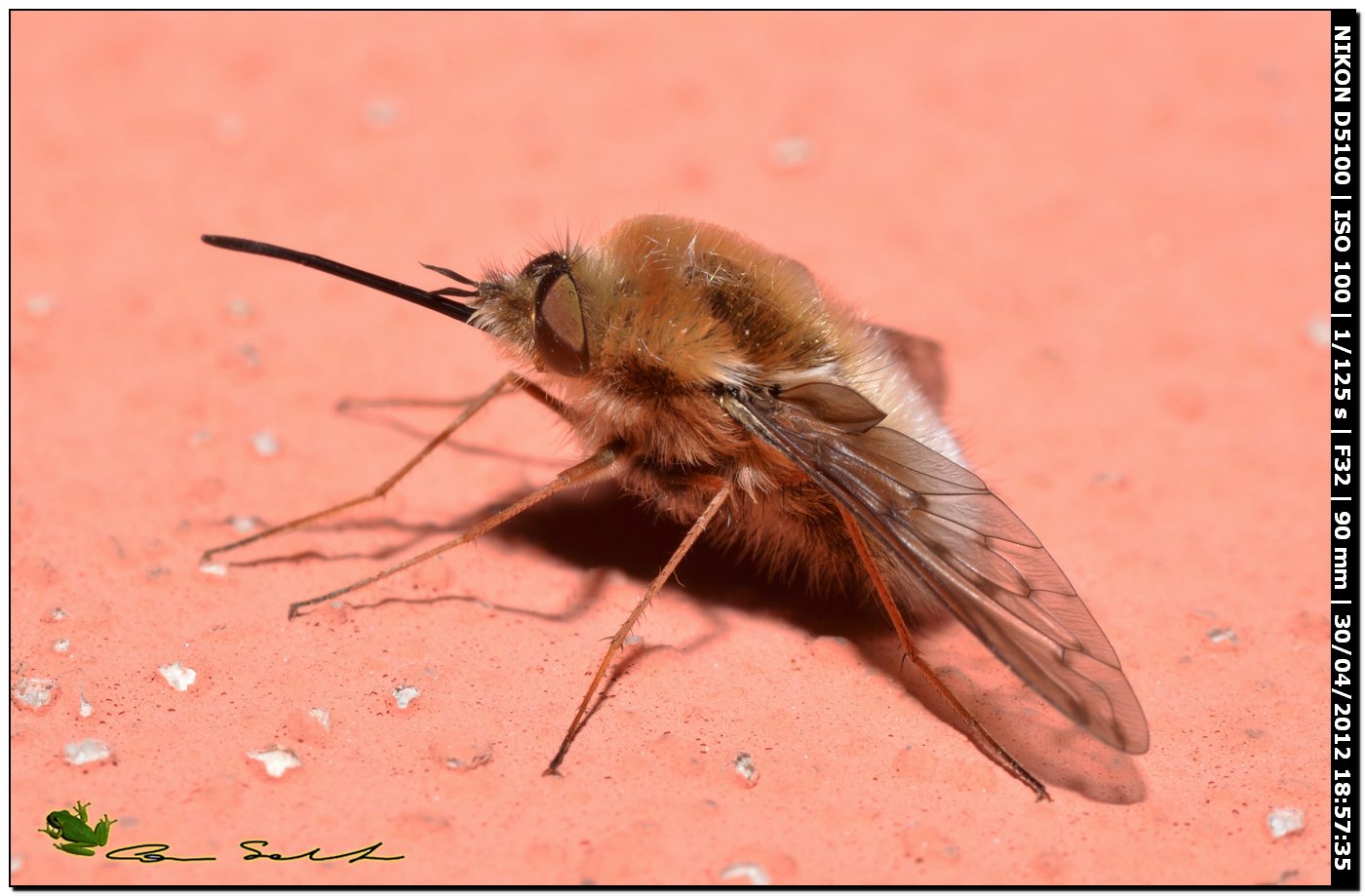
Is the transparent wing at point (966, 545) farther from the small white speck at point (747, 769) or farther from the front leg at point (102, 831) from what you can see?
the front leg at point (102, 831)

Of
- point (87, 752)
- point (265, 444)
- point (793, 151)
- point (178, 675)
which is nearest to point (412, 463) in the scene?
point (265, 444)

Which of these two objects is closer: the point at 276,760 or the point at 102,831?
the point at 102,831

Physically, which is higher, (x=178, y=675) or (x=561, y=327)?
(x=561, y=327)

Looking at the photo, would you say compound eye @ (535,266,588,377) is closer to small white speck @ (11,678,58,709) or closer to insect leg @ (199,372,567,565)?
insect leg @ (199,372,567,565)

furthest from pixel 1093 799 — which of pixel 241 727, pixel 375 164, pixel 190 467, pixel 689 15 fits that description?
pixel 689 15

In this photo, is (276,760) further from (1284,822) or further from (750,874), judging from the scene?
(1284,822)

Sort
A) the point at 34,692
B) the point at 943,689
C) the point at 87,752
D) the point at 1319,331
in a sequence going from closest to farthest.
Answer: the point at 87,752
the point at 34,692
the point at 943,689
the point at 1319,331
